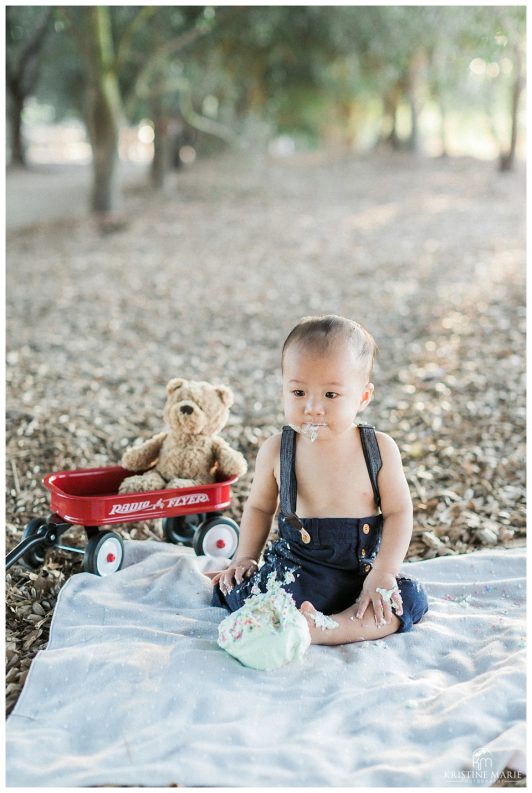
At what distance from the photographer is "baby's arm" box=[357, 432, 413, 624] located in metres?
2.89

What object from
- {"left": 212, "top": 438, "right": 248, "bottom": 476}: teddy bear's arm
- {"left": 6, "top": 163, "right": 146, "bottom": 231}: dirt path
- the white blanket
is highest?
{"left": 6, "top": 163, "right": 146, "bottom": 231}: dirt path

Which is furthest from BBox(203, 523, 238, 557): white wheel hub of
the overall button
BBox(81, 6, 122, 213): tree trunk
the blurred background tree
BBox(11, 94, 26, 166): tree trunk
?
BBox(11, 94, 26, 166): tree trunk

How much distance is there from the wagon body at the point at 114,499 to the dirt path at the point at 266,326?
0.32 metres

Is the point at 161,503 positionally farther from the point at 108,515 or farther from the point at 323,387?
the point at 323,387

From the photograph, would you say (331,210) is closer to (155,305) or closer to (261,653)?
(155,305)

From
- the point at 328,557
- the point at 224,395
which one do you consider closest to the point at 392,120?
the point at 224,395

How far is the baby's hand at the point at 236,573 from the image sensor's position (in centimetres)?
309

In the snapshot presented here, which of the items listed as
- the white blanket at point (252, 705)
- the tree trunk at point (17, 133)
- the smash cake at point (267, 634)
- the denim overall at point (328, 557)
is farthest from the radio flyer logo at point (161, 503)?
the tree trunk at point (17, 133)

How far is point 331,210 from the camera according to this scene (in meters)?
13.6

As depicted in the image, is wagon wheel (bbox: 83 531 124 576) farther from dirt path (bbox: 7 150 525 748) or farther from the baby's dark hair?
the baby's dark hair

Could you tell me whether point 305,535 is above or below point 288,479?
below

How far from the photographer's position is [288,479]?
3.05 meters

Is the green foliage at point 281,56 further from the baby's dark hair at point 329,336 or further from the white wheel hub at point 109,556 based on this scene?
the white wheel hub at point 109,556

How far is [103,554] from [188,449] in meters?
0.61
